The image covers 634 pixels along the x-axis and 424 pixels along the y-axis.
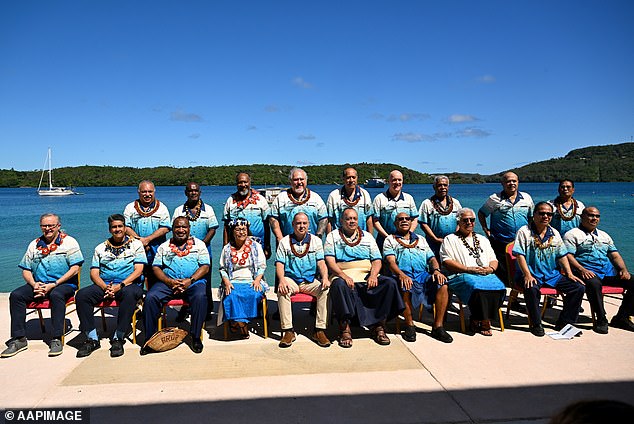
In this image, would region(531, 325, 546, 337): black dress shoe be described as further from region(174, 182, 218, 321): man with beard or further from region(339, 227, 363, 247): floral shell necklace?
region(174, 182, 218, 321): man with beard

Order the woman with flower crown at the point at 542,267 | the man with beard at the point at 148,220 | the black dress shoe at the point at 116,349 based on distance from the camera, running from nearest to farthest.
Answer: the black dress shoe at the point at 116,349 < the woman with flower crown at the point at 542,267 < the man with beard at the point at 148,220

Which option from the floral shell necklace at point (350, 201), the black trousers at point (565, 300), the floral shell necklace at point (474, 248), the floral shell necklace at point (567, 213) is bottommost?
the black trousers at point (565, 300)

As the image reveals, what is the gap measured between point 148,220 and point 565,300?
16.3 ft

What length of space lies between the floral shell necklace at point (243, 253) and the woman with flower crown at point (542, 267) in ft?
10.1

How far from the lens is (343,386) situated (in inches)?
133

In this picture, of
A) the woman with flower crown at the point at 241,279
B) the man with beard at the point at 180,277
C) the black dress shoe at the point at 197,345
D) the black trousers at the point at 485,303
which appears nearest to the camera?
the black dress shoe at the point at 197,345

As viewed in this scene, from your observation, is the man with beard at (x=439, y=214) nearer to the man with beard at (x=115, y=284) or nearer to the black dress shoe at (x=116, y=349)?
the man with beard at (x=115, y=284)

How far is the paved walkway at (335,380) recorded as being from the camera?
9.80ft

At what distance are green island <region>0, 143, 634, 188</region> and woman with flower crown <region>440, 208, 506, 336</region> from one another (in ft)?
241

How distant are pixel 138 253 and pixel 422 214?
3.54 metres

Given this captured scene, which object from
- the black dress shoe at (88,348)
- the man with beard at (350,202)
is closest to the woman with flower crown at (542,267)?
the man with beard at (350,202)

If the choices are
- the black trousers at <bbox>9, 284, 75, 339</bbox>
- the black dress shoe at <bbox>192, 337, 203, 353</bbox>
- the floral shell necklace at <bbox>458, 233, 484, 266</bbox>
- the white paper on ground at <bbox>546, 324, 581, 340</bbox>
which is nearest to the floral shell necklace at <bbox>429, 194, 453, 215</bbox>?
the floral shell necklace at <bbox>458, 233, 484, 266</bbox>

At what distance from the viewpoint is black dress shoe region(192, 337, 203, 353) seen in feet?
13.6

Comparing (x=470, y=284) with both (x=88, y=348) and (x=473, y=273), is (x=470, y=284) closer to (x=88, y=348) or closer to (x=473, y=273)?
(x=473, y=273)
